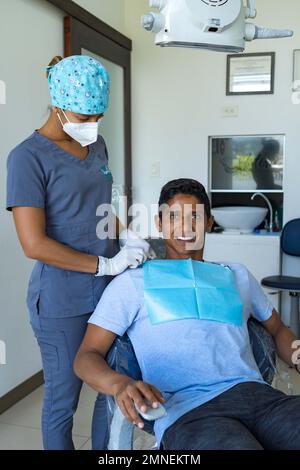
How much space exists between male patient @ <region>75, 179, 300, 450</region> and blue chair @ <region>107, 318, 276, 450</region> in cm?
2

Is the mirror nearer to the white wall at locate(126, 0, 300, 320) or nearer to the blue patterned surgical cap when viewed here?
the white wall at locate(126, 0, 300, 320)

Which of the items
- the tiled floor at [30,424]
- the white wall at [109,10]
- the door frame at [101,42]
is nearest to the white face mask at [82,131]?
the tiled floor at [30,424]

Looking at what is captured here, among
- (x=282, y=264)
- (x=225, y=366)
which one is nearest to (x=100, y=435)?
(x=225, y=366)

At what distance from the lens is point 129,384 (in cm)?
115

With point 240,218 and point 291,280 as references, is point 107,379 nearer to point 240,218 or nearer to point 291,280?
point 291,280

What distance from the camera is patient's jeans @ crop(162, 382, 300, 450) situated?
113 centimetres

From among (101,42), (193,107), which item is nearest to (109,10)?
(101,42)

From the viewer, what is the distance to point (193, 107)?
3750mm

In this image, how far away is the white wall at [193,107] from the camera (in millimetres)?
3568

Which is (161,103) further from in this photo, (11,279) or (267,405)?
(267,405)

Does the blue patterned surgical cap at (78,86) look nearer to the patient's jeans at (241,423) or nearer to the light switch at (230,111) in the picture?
the patient's jeans at (241,423)

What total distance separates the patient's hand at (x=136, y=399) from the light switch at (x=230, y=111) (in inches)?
113

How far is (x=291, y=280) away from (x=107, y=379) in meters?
2.34

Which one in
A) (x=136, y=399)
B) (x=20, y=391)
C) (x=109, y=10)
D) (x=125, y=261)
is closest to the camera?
(x=136, y=399)
